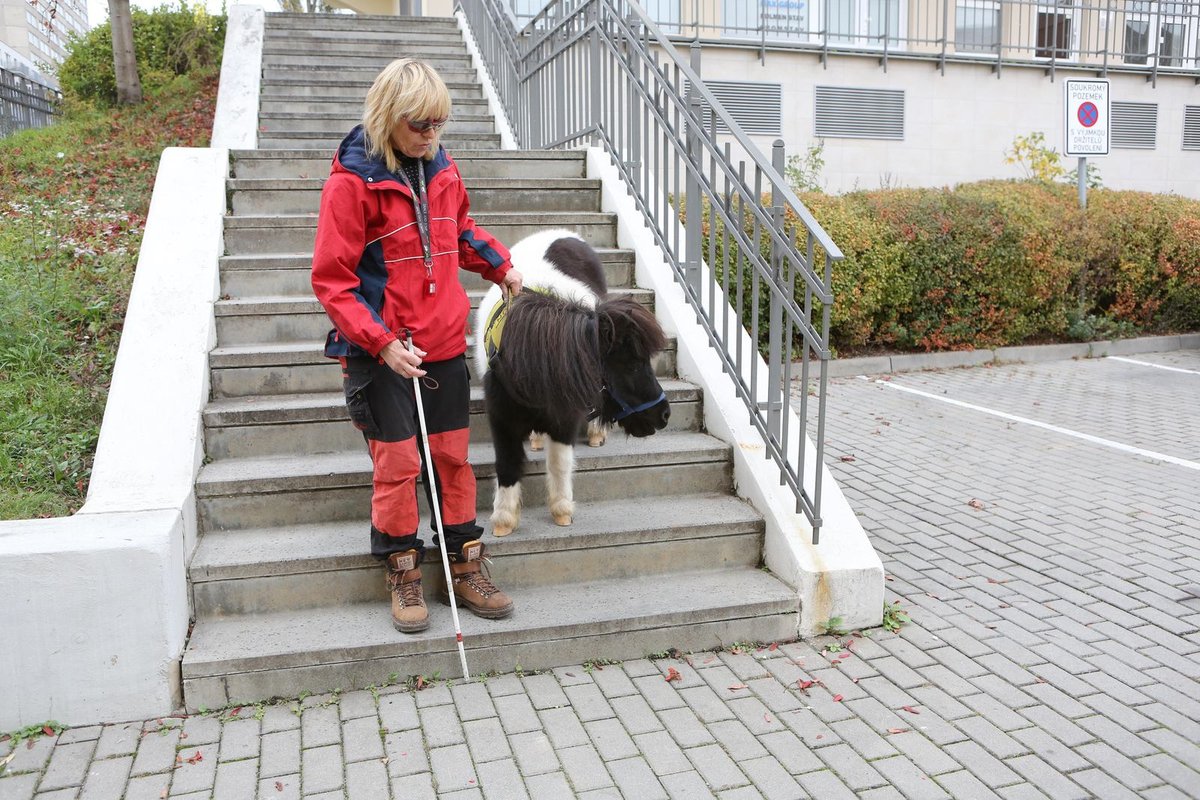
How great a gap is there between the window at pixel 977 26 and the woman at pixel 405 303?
45.5 feet

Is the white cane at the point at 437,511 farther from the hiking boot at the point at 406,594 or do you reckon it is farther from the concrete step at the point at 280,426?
the concrete step at the point at 280,426

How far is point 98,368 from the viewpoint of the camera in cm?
493

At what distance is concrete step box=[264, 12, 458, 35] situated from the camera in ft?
37.4

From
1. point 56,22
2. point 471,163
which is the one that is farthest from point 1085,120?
point 56,22

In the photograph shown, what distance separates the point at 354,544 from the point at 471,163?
3.74 metres

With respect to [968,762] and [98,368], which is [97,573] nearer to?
[98,368]

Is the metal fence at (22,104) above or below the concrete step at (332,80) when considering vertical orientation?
above

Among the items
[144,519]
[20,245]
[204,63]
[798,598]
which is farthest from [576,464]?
[204,63]

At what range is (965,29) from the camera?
49.6ft

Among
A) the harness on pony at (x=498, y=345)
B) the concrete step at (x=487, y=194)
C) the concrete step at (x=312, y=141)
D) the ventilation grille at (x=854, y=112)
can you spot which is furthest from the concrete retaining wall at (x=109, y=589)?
the ventilation grille at (x=854, y=112)

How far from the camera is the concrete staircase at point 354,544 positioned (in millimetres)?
3459

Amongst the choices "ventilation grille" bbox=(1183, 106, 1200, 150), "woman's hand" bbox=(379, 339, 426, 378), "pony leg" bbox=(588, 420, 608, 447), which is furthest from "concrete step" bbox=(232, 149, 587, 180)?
"ventilation grille" bbox=(1183, 106, 1200, 150)

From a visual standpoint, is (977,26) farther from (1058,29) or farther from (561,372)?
(561,372)

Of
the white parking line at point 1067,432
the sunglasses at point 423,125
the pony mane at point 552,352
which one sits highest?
the sunglasses at point 423,125
